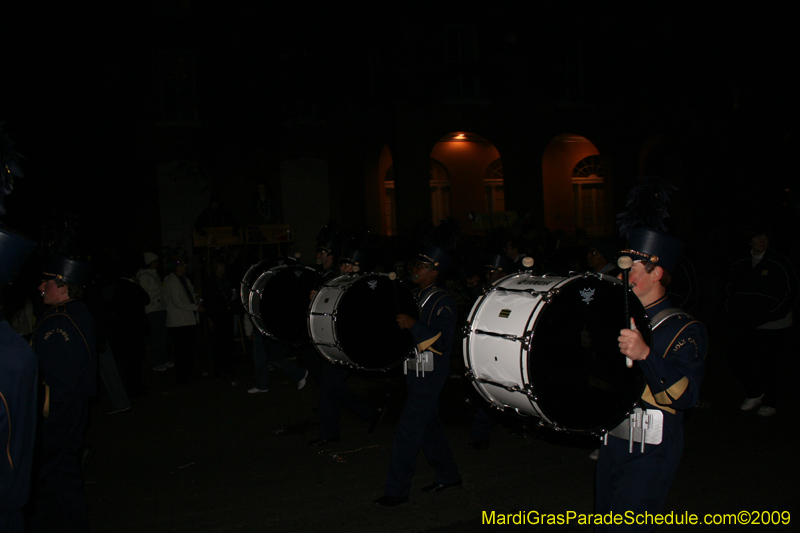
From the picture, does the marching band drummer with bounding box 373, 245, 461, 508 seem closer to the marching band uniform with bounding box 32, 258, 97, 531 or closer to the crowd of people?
the crowd of people

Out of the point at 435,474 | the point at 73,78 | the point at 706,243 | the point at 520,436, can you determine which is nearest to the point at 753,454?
the point at 520,436

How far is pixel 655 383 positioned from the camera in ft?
9.48

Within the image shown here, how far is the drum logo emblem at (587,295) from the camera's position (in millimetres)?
3461

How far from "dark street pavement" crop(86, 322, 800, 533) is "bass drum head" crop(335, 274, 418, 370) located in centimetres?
105

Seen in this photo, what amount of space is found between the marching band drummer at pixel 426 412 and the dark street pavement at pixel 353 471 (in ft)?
0.51

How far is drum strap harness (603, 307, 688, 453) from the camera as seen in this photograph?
304 cm

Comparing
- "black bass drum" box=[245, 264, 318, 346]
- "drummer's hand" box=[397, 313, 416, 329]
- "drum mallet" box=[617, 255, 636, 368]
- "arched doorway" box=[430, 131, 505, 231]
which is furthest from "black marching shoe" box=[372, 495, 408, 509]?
"arched doorway" box=[430, 131, 505, 231]

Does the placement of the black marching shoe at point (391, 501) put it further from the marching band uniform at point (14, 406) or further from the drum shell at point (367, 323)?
the marching band uniform at point (14, 406)

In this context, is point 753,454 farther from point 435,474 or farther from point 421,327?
point 421,327

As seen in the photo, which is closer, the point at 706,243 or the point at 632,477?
the point at 632,477

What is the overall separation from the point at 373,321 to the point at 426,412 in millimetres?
1163

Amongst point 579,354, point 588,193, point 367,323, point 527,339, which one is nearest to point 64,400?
point 367,323

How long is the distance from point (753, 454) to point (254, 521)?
441 centimetres

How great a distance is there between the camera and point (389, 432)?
22.1ft
